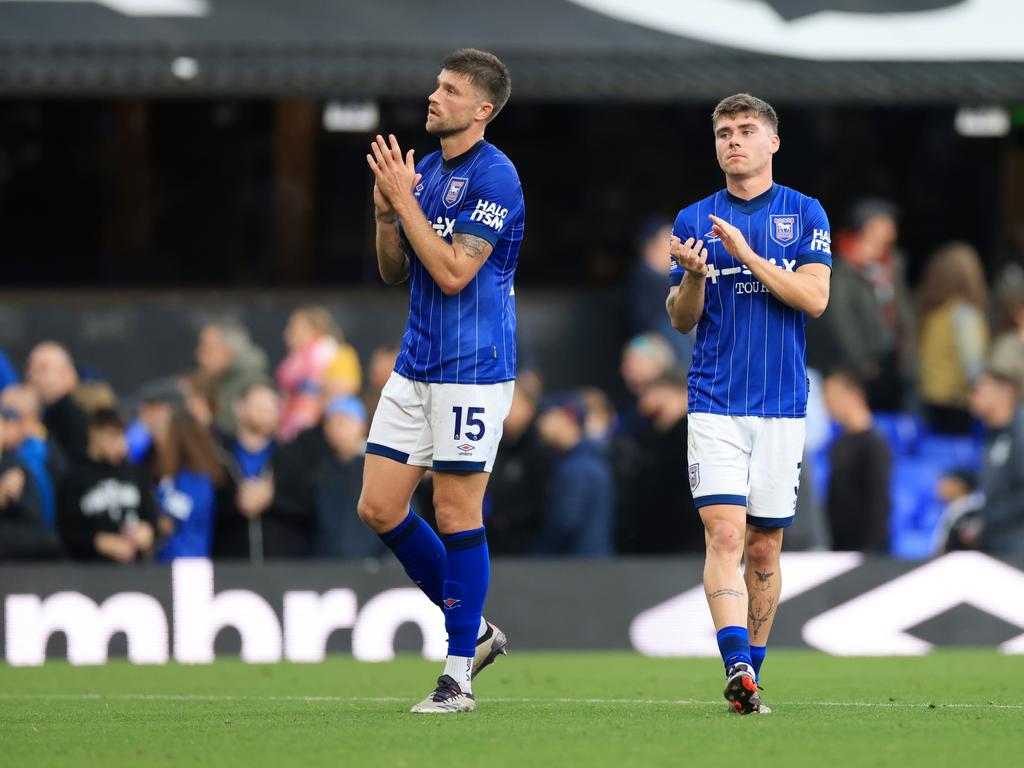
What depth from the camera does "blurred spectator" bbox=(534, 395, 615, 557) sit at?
12.9m

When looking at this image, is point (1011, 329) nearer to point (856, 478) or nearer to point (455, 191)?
point (856, 478)

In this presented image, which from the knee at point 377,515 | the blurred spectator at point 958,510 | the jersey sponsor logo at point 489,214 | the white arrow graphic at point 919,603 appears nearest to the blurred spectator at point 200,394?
the white arrow graphic at point 919,603

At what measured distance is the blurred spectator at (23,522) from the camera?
488 inches

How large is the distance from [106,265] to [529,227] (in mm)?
3629

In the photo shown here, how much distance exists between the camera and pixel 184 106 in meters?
17.2

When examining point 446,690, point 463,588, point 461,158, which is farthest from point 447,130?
point 446,690

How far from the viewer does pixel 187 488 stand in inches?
501

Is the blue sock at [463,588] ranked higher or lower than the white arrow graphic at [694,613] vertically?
higher

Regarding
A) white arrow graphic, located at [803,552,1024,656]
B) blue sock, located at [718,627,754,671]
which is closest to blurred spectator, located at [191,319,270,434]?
white arrow graphic, located at [803,552,1024,656]

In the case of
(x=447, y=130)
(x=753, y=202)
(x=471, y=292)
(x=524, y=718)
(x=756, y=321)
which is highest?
(x=447, y=130)

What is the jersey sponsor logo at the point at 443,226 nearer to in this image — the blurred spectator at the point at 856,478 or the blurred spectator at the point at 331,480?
the blurred spectator at the point at 331,480

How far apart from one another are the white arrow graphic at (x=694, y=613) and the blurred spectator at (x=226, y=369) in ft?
12.0

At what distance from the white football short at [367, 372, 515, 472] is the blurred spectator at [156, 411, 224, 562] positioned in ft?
17.0

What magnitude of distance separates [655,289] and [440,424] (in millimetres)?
7775
